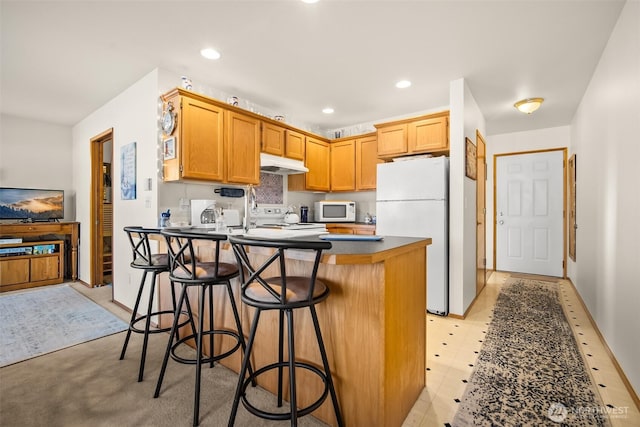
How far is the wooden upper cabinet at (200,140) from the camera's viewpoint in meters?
2.79

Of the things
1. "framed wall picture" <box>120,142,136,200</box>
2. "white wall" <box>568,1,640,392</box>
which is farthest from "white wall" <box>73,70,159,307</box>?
"white wall" <box>568,1,640,392</box>

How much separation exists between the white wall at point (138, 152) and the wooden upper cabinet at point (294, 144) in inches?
62.0

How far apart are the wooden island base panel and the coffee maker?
5.45 ft

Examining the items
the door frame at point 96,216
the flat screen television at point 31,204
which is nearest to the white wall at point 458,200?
the door frame at point 96,216

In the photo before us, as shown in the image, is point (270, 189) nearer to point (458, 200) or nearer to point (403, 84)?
point (403, 84)

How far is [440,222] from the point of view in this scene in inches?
126

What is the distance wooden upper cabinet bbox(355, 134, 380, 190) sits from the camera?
442cm

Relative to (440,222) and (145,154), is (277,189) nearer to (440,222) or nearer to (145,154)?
(145,154)

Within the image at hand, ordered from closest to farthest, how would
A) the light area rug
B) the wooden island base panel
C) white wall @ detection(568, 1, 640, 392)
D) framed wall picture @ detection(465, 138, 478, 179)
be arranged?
1. the wooden island base panel
2. white wall @ detection(568, 1, 640, 392)
3. the light area rug
4. framed wall picture @ detection(465, 138, 478, 179)

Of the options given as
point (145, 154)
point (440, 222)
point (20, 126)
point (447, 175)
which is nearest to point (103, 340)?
point (145, 154)

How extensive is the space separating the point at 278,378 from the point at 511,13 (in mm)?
2838

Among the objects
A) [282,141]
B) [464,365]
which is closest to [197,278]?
[464,365]

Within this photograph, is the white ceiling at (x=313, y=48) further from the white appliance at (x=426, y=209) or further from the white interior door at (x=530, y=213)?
the white interior door at (x=530, y=213)

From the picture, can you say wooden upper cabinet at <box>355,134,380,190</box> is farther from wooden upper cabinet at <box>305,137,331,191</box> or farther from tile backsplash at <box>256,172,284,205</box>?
tile backsplash at <box>256,172,284,205</box>
